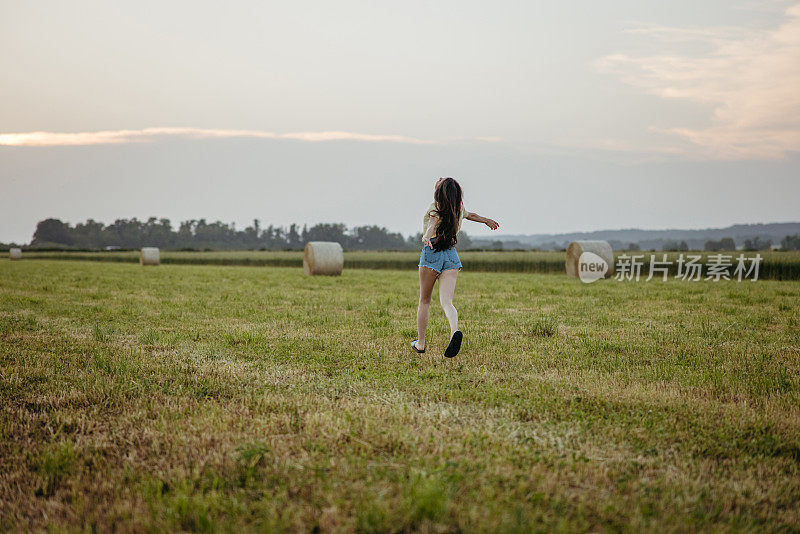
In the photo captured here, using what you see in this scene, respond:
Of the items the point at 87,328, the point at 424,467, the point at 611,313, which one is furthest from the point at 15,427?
the point at 611,313

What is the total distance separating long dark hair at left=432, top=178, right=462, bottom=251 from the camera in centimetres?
749

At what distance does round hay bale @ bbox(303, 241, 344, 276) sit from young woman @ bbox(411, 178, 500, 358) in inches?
800

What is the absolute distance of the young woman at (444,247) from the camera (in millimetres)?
7497

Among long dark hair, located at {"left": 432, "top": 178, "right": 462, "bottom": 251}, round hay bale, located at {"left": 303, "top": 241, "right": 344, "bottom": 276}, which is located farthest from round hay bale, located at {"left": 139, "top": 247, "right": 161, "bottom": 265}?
long dark hair, located at {"left": 432, "top": 178, "right": 462, "bottom": 251}

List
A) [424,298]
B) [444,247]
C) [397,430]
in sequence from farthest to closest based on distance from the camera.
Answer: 1. [424,298]
2. [444,247]
3. [397,430]

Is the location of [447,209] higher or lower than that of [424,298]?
higher

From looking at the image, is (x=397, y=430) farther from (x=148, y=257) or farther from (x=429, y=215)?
(x=148, y=257)

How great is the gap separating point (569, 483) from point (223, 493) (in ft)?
7.24

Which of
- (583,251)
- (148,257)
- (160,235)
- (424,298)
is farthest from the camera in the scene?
(160,235)

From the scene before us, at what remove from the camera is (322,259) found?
28.0 meters

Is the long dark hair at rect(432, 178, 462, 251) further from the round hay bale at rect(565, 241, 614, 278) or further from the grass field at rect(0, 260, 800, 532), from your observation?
the round hay bale at rect(565, 241, 614, 278)

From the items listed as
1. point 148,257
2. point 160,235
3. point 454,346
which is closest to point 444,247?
point 454,346

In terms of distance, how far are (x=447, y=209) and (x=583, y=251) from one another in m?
21.6

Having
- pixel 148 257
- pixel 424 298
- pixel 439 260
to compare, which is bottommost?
pixel 424 298
